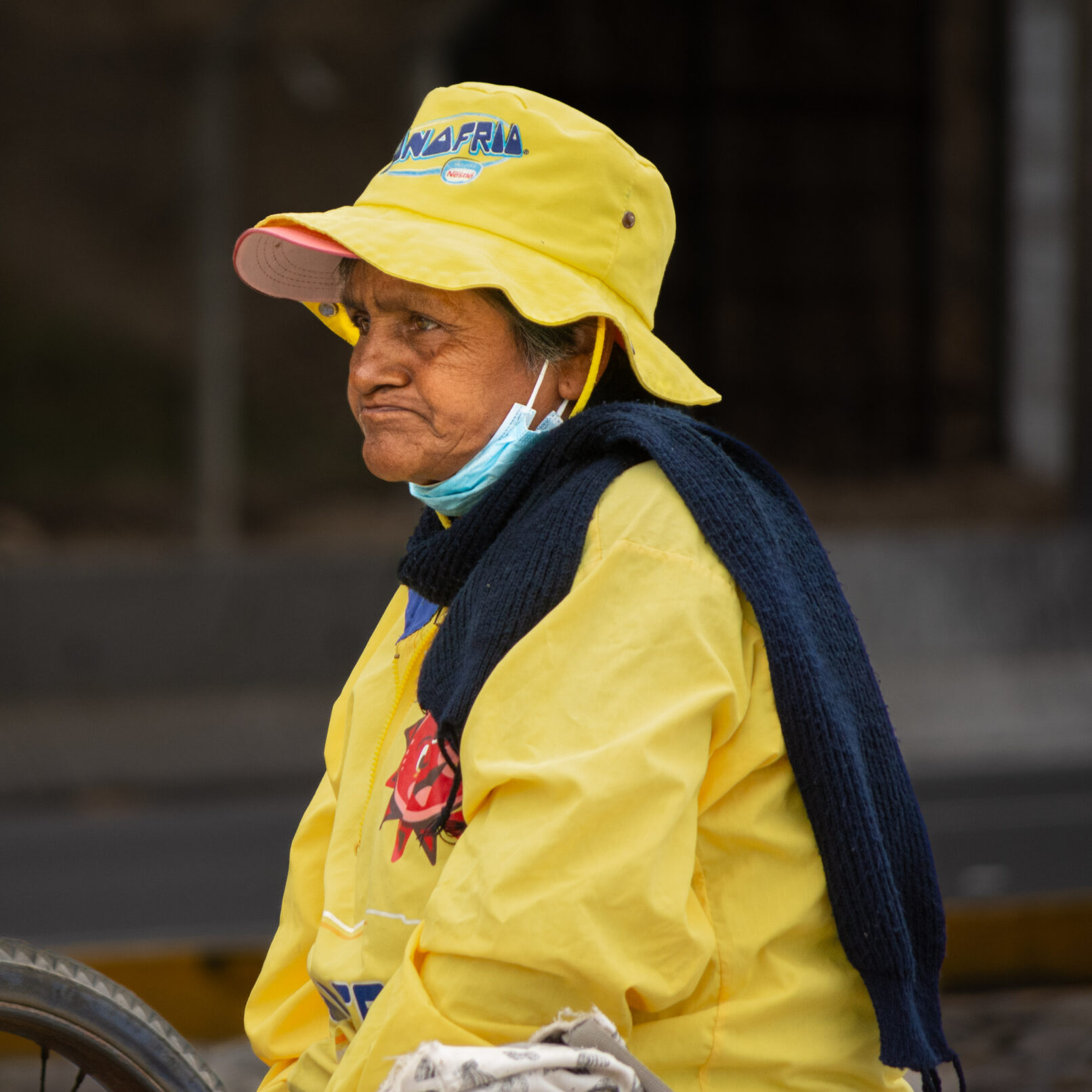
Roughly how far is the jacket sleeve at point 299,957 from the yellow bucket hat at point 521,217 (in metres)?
0.53

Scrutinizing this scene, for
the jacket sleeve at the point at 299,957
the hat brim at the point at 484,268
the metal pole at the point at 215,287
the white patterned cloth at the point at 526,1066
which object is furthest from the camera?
the metal pole at the point at 215,287

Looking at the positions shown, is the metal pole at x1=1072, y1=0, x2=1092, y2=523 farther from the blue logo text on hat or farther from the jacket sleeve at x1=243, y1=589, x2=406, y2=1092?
the blue logo text on hat

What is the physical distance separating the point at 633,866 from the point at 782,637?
281 mm

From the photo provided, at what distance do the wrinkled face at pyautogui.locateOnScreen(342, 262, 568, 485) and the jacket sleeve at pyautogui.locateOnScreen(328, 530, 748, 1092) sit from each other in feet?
1.41

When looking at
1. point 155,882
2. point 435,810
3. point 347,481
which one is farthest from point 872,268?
point 435,810

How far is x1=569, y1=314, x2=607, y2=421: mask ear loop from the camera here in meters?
1.94

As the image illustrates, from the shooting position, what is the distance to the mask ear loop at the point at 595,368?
194 centimetres

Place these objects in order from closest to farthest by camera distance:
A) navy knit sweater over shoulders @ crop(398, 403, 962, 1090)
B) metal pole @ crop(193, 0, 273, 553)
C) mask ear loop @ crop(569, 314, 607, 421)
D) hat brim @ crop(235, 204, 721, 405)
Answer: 1. navy knit sweater over shoulders @ crop(398, 403, 962, 1090)
2. hat brim @ crop(235, 204, 721, 405)
3. mask ear loop @ crop(569, 314, 607, 421)
4. metal pole @ crop(193, 0, 273, 553)

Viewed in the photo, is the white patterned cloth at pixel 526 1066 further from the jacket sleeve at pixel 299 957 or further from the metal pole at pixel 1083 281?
the metal pole at pixel 1083 281

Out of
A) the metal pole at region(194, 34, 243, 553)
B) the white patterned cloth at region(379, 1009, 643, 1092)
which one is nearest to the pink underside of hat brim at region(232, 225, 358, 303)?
the white patterned cloth at region(379, 1009, 643, 1092)

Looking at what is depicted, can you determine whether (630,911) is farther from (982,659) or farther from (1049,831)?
(982,659)

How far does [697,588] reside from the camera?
1618 millimetres

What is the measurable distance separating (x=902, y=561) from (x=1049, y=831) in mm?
2983

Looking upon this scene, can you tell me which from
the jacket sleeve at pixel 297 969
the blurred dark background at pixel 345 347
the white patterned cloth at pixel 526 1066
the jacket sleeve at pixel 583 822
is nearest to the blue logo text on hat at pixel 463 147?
the jacket sleeve at pixel 583 822
